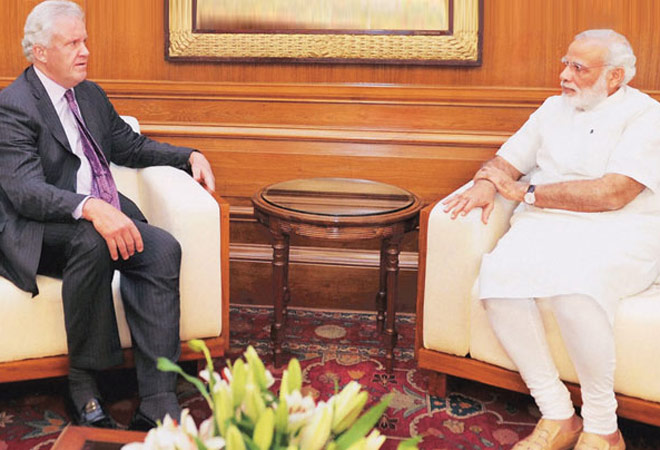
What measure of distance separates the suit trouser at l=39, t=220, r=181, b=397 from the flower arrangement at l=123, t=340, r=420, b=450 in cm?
129

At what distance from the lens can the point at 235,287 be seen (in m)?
3.68

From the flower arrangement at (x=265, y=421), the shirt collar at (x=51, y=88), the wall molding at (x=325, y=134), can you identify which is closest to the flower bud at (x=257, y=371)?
the flower arrangement at (x=265, y=421)

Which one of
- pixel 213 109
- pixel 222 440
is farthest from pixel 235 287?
pixel 222 440

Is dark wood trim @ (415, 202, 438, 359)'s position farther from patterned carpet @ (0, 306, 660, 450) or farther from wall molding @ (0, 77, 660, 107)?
wall molding @ (0, 77, 660, 107)

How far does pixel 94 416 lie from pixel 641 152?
1.99 metres

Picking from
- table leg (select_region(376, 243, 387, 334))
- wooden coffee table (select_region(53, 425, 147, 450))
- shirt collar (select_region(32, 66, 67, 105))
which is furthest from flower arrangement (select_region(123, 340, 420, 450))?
table leg (select_region(376, 243, 387, 334))

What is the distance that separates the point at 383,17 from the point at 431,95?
0.42 metres

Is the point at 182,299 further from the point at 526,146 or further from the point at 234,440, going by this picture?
the point at 234,440

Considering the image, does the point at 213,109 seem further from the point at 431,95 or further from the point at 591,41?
the point at 591,41

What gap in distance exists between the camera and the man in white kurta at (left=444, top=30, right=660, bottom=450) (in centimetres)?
223

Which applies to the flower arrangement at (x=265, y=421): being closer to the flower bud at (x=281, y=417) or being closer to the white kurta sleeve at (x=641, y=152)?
the flower bud at (x=281, y=417)

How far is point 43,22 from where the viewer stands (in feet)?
8.27

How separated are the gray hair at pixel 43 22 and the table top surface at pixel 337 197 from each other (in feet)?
3.12

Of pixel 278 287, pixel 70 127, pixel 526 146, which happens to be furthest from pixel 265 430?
pixel 526 146
